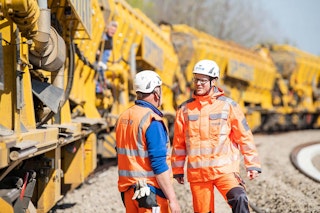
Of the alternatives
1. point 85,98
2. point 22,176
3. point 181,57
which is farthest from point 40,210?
point 181,57

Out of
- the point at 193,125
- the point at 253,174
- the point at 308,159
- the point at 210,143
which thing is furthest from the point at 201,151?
the point at 308,159

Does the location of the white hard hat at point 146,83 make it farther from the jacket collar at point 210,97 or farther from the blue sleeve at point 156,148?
the jacket collar at point 210,97

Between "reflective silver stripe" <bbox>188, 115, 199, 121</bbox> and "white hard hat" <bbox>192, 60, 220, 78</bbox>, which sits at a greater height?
"white hard hat" <bbox>192, 60, 220, 78</bbox>

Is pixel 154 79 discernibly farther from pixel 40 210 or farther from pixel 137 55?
pixel 137 55

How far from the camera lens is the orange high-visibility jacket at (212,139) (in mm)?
5047

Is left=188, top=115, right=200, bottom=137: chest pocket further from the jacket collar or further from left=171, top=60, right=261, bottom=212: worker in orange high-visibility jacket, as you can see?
the jacket collar

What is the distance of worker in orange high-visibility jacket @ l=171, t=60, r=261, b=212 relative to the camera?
5.00 meters

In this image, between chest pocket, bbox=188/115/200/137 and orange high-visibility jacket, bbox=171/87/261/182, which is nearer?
orange high-visibility jacket, bbox=171/87/261/182

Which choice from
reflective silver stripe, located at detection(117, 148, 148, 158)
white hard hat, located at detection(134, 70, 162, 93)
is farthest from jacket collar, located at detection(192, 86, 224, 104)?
reflective silver stripe, located at detection(117, 148, 148, 158)

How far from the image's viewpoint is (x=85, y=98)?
8.18 m

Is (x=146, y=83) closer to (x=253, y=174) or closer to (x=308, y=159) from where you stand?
(x=253, y=174)

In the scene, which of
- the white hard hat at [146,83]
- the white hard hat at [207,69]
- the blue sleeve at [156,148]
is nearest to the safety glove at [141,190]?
the blue sleeve at [156,148]

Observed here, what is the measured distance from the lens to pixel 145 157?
4.14m

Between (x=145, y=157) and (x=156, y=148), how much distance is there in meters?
0.14
